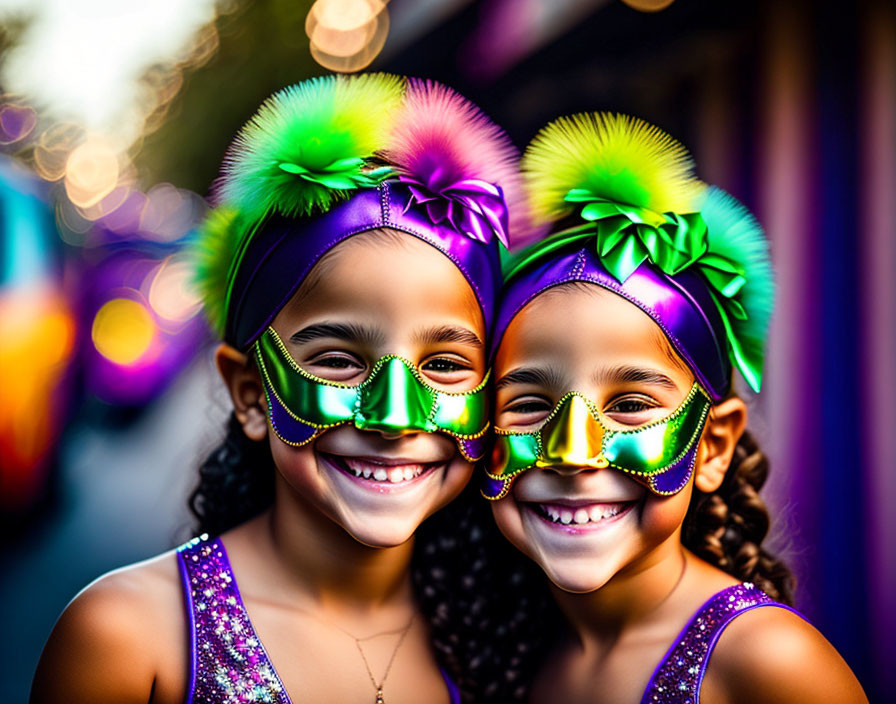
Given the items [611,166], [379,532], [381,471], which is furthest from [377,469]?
[611,166]

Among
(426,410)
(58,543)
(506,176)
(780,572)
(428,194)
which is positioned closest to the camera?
(426,410)

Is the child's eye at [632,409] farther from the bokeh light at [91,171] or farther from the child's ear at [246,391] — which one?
the bokeh light at [91,171]

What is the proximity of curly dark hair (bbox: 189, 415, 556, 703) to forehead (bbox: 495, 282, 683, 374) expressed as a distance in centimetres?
74

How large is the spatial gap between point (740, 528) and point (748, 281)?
29.4 inches

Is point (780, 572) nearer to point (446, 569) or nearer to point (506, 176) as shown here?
point (446, 569)

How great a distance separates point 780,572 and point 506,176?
4.63ft

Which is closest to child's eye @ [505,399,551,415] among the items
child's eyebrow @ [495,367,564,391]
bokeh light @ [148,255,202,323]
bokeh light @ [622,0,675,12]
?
child's eyebrow @ [495,367,564,391]

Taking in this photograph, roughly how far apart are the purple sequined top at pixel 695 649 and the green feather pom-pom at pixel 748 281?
0.54 m

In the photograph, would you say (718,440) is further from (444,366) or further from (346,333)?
(346,333)

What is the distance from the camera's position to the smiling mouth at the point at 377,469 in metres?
2.07

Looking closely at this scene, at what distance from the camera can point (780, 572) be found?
8.08ft

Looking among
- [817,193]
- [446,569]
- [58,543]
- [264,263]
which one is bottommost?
[58,543]

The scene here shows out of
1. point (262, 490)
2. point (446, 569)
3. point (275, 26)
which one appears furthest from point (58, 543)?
point (275, 26)

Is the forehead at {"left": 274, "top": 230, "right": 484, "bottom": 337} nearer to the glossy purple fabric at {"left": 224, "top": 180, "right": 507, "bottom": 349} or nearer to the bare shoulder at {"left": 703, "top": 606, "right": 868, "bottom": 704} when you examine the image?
the glossy purple fabric at {"left": 224, "top": 180, "right": 507, "bottom": 349}
